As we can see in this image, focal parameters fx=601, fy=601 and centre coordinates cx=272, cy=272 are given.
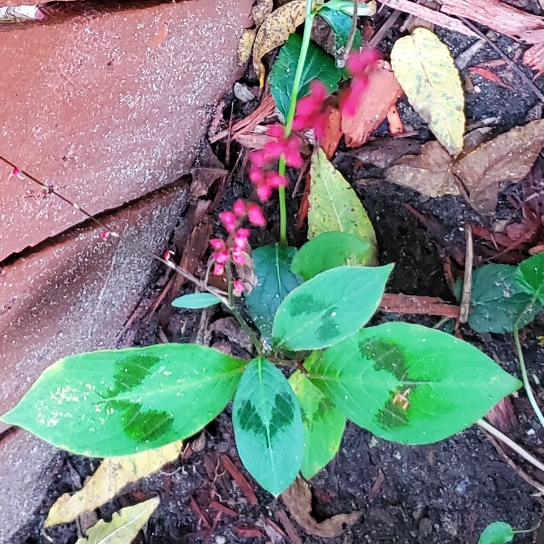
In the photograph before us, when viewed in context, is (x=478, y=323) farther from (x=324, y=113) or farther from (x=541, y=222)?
(x=324, y=113)

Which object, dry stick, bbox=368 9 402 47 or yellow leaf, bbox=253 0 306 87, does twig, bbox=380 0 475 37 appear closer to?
dry stick, bbox=368 9 402 47

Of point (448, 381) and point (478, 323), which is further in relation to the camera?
point (478, 323)

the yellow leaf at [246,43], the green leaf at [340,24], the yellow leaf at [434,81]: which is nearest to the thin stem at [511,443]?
the yellow leaf at [434,81]

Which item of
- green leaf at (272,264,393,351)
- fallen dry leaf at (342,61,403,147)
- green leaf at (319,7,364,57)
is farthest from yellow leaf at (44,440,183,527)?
green leaf at (319,7,364,57)

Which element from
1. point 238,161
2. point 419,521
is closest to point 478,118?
point 238,161

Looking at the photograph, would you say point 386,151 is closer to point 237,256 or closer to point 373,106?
point 373,106

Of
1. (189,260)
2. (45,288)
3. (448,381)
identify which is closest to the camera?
(448,381)
